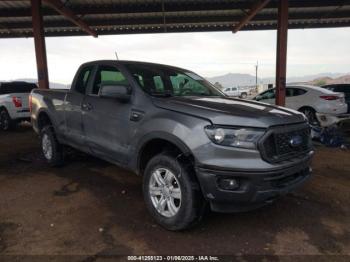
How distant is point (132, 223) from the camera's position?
3742mm

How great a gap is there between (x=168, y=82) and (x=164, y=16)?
8506 mm

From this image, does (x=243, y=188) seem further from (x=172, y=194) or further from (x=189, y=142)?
(x=172, y=194)

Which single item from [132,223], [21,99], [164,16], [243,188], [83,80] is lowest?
[132,223]

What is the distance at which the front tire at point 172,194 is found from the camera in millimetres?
3254

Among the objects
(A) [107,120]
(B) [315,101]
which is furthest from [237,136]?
(B) [315,101]

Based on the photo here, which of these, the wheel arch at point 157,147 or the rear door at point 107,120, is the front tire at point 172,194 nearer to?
the wheel arch at point 157,147

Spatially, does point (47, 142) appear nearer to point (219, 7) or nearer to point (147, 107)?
point (147, 107)

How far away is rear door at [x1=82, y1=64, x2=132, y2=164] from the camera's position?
403 cm

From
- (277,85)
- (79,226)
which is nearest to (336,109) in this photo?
(277,85)

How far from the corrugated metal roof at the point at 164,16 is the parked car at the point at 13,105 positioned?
2563 mm

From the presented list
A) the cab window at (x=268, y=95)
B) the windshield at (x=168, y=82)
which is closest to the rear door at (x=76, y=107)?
the windshield at (x=168, y=82)

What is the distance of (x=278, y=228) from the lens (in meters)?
3.63

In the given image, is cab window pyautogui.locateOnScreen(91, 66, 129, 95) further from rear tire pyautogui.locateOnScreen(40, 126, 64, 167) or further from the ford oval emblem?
the ford oval emblem

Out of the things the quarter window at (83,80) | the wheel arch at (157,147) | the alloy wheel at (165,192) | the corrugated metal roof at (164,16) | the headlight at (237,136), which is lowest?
the alloy wheel at (165,192)
